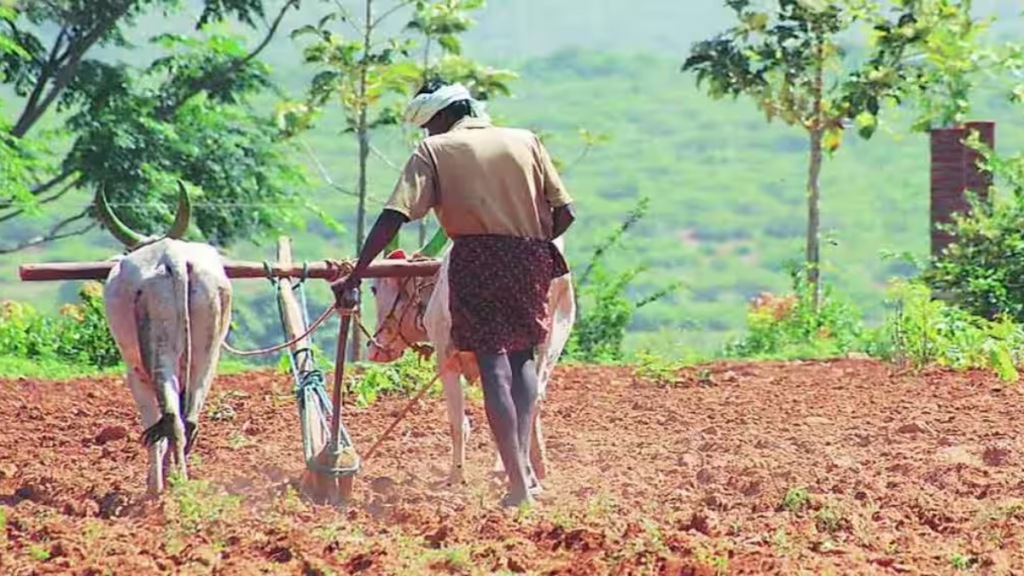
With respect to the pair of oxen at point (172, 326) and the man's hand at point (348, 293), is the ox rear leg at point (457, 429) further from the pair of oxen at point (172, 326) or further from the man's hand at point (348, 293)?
the man's hand at point (348, 293)

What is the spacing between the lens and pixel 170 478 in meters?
7.61

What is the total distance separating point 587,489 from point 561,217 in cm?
103

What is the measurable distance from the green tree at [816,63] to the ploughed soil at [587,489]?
518cm

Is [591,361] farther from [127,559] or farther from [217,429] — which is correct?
[127,559]

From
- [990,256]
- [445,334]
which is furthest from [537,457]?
[990,256]

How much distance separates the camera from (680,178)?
82.9 metres

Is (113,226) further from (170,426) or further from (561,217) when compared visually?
(561,217)

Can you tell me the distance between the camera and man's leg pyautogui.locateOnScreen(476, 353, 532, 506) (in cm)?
751

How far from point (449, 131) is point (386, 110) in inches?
399

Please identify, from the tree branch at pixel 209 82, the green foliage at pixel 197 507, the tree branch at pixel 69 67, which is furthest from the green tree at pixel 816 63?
the green foliage at pixel 197 507

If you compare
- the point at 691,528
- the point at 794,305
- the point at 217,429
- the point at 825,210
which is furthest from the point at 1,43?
the point at 825,210

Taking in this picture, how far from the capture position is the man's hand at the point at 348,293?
7797mm

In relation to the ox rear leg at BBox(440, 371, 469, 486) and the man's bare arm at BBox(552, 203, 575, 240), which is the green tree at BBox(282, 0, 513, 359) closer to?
the ox rear leg at BBox(440, 371, 469, 486)

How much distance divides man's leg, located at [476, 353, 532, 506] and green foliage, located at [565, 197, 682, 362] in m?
8.68
